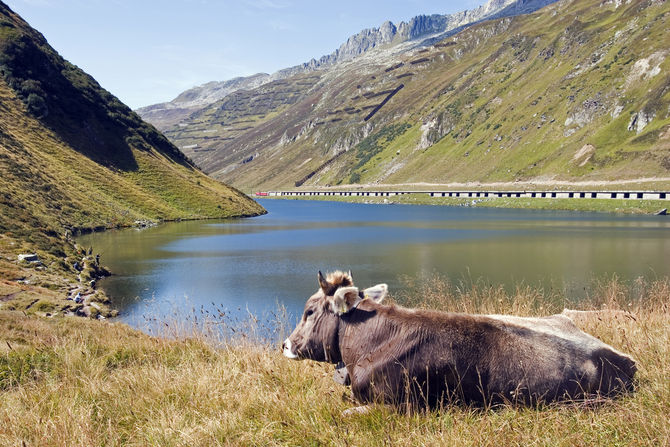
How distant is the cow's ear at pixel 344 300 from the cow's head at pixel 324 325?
21mm

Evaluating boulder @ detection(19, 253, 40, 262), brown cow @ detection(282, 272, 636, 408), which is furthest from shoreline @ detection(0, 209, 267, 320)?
brown cow @ detection(282, 272, 636, 408)

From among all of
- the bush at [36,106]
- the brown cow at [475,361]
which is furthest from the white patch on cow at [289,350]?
the bush at [36,106]

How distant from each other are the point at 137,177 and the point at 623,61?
6674 inches

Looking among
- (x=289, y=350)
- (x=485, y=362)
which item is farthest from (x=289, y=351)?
(x=485, y=362)

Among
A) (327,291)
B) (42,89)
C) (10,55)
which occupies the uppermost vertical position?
(10,55)

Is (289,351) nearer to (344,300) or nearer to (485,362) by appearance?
(344,300)

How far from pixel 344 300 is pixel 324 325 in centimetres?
57

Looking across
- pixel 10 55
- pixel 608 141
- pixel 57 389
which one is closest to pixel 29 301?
pixel 57 389

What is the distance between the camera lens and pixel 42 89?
316 feet

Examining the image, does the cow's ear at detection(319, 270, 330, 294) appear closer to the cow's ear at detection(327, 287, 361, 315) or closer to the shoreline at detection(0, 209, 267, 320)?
the cow's ear at detection(327, 287, 361, 315)

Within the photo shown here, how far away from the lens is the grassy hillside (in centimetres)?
4653

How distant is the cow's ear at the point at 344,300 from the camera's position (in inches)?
240

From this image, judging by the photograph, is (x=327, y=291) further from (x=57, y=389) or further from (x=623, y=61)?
(x=623, y=61)

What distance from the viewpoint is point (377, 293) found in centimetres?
647
